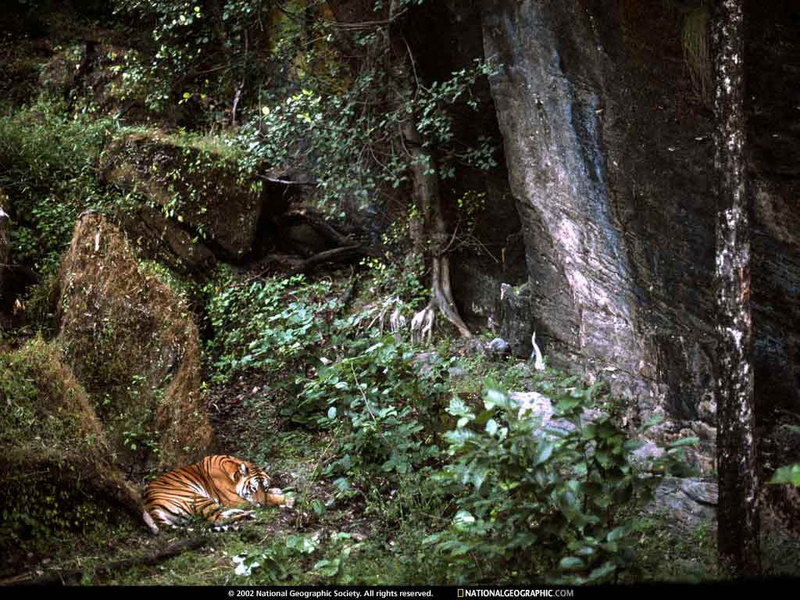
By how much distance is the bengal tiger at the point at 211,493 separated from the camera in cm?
574

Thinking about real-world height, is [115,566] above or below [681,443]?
below

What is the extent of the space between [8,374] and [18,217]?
617cm

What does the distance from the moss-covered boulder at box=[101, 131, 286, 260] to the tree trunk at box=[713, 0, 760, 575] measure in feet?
24.9

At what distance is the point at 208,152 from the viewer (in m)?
11.2

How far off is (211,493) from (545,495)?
10.5 ft

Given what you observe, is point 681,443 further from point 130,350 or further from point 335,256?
point 335,256

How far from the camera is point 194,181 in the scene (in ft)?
36.8

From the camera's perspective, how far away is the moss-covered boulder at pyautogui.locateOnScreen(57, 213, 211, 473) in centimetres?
664

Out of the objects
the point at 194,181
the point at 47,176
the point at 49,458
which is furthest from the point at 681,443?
the point at 47,176

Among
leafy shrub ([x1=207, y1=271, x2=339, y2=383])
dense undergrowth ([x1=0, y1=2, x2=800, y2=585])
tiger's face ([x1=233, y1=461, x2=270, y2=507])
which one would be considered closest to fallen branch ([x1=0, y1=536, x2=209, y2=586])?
dense undergrowth ([x1=0, y1=2, x2=800, y2=585])

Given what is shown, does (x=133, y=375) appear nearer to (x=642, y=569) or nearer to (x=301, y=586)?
(x=301, y=586)

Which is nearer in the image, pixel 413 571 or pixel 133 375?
pixel 413 571

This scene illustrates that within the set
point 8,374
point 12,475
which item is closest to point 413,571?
point 12,475

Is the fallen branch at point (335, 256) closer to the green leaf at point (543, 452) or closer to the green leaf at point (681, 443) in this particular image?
the green leaf at point (543, 452)
